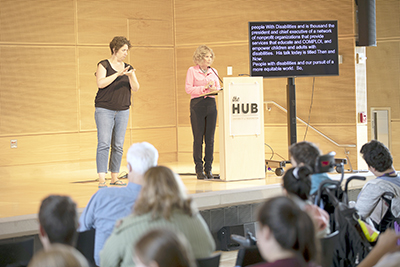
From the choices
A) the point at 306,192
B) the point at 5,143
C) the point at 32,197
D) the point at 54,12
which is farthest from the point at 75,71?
the point at 306,192

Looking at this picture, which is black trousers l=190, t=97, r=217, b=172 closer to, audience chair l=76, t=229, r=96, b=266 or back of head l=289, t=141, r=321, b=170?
audience chair l=76, t=229, r=96, b=266

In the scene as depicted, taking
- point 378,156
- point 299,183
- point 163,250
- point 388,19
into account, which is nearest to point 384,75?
point 388,19

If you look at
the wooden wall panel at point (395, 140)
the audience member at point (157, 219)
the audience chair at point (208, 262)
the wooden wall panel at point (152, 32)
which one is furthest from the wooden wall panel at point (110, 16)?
the audience chair at point (208, 262)

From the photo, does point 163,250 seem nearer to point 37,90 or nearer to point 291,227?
point 291,227

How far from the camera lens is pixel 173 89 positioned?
789cm

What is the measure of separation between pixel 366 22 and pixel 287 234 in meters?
5.38

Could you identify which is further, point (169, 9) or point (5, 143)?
point (169, 9)

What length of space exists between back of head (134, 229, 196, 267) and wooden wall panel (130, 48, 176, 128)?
247 inches

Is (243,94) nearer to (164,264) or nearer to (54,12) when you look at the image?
(54,12)

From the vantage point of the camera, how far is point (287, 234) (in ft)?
5.20

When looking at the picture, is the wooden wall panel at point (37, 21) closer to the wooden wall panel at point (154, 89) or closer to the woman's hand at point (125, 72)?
the wooden wall panel at point (154, 89)

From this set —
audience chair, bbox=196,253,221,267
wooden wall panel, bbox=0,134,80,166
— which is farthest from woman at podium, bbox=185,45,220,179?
audience chair, bbox=196,253,221,267

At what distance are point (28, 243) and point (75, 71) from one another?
4.40 metres

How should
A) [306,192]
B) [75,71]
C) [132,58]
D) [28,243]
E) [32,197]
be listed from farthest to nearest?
[132,58] → [75,71] → [32,197] → [28,243] → [306,192]
